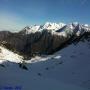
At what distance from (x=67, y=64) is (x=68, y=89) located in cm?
3705

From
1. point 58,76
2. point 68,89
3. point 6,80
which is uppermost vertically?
point 6,80

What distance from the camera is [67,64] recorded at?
207ft

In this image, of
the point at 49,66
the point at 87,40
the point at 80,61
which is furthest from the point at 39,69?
the point at 87,40

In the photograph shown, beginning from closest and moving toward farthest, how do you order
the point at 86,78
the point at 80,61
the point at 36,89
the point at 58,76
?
the point at 36,89 → the point at 86,78 → the point at 58,76 → the point at 80,61

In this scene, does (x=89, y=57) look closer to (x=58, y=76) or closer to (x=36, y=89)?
(x=58, y=76)

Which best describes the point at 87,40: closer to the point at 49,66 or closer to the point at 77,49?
the point at 77,49

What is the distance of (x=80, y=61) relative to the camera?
64.2m

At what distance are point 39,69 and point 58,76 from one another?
8.09 metres

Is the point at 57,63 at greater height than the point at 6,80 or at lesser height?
lesser

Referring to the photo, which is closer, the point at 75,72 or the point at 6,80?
the point at 6,80

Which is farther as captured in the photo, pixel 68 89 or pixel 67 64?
pixel 67 64

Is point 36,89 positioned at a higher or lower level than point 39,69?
higher

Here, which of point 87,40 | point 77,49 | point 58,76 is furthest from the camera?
point 87,40

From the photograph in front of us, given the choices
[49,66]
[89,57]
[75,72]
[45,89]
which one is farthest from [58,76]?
[45,89]
